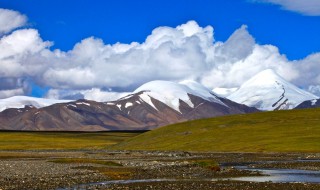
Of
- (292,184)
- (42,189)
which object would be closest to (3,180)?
(42,189)

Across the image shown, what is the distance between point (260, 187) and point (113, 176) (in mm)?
20487

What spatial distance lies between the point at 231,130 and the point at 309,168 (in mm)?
111311

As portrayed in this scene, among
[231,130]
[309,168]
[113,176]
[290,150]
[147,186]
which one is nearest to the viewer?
[147,186]

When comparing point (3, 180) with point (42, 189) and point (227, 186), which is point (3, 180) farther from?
point (227, 186)

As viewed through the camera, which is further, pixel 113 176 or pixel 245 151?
pixel 245 151

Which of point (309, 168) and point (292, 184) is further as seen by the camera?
point (309, 168)

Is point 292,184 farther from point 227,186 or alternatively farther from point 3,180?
point 3,180

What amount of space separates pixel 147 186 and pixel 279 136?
116854mm

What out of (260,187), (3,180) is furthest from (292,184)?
(3,180)

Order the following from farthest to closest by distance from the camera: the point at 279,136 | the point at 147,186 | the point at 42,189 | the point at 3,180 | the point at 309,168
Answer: the point at 279,136 < the point at 309,168 < the point at 3,180 < the point at 147,186 < the point at 42,189

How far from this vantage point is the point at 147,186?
52062mm

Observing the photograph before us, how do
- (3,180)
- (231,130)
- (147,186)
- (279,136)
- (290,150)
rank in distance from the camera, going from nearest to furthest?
(147,186) → (3,180) → (290,150) → (279,136) → (231,130)

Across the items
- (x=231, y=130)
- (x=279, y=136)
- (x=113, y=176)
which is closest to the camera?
(x=113, y=176)

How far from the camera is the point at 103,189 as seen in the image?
4884cm
